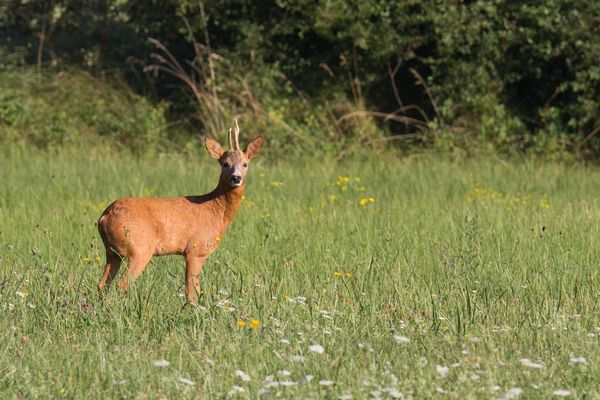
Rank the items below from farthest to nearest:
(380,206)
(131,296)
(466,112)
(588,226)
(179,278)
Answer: (466,112) < (380,206) < (588,226) < (179,278) < (131,296)

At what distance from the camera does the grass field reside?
519 centimetres

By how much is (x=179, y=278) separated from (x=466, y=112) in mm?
10587

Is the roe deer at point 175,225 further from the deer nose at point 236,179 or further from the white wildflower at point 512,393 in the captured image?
the white wildflower at point 512,393

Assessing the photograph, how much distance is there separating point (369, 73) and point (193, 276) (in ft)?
38.3

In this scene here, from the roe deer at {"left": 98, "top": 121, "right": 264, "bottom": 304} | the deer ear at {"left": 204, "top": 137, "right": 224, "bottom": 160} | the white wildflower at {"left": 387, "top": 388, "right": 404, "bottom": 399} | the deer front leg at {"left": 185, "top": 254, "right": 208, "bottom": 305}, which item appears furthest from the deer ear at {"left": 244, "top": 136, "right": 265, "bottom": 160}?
the white wildflower at {"left": 387, "top": 388, "right": 404, "bottom": 399}

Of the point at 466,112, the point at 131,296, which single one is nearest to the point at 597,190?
the point at 466,112

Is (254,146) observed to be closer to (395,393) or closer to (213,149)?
(213,149)

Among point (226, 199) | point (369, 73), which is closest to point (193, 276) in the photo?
point (226, 199)

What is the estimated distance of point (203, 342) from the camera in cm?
593

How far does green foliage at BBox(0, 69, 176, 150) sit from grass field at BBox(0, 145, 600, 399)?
489cm

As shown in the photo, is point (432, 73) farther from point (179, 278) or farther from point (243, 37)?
point (179, 278)

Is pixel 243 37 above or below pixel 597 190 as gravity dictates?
above

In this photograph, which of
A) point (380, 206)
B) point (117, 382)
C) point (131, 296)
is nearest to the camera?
point (117, 382)

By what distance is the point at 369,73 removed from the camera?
59.8 ft
